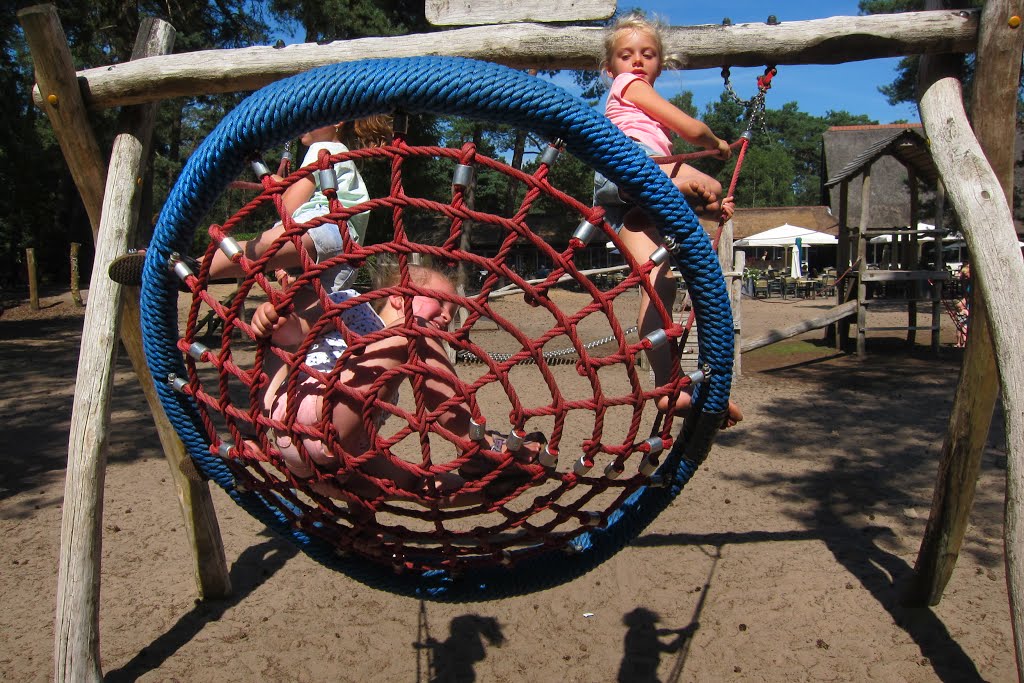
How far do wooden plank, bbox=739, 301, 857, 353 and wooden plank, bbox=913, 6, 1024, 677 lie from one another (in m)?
6.53

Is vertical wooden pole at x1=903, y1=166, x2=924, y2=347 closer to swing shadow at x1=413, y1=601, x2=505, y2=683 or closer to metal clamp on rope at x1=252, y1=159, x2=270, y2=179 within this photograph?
swing shadow at x1=413, y1=601, x2=505, y2=683

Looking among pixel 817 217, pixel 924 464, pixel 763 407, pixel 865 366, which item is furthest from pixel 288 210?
pixel 817 217

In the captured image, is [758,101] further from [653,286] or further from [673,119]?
[653,286]

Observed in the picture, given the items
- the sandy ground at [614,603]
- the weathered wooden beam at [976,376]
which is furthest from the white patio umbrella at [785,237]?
the weathered wooden beam at [976,376]

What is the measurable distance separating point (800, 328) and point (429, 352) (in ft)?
31.2

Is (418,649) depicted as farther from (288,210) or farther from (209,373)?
(209,373)

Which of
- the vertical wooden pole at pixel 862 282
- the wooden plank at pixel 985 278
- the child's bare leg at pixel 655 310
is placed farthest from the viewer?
the vertical wooden pole at pixel 862 282

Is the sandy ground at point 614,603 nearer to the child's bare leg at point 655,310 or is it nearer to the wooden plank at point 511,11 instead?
the child's bare leg at point 655,310

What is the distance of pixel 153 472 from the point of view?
17.4 ft

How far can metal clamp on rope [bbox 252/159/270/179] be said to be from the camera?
66.4 inches

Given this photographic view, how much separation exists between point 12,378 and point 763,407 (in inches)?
330

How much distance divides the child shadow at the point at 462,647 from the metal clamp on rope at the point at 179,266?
1952 millimetres

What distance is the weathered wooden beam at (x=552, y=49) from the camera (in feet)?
8.83

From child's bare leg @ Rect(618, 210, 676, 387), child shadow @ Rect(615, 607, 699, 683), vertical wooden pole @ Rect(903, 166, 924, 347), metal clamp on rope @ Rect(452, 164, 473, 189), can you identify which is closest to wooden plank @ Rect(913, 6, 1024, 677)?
child's bare leg @ Rect(618, 210, 676, 387)
